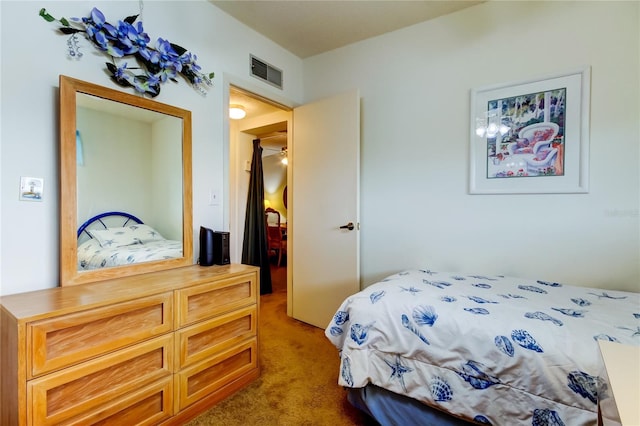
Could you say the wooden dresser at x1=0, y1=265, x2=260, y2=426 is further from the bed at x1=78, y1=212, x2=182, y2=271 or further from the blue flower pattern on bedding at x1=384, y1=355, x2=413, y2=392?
the blue flower pattern on bedding at x1=384, y1=355, x2=413, y2=392

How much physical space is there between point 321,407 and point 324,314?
1070mm

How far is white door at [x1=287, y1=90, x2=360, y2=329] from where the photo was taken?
255cm

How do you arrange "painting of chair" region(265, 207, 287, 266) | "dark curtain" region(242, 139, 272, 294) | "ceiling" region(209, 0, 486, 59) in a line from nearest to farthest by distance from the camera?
"ceiling" region(209, 0, 486, 59) → "dark curtain" region(242, 139, 272, 294) → "painting of chair" region(265, 207, 287, 266)

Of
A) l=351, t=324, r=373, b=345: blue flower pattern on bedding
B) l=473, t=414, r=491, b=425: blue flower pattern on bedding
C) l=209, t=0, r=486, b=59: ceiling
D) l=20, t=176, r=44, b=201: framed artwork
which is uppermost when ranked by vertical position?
l=209, t=0, r=486, b=59: ceiling

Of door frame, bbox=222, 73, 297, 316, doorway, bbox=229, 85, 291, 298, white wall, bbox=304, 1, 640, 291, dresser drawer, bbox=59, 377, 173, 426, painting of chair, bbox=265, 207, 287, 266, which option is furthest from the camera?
painting of chair, bbox=265, 207, 287, 266

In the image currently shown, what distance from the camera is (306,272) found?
2.86 metres

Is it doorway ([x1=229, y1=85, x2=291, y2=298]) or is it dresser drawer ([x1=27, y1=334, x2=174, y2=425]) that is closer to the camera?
dresser drawer ([x1=27, y1=334, x2=174, y2=425])

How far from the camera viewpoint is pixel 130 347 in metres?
1.31

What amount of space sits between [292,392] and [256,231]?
2.39 metres

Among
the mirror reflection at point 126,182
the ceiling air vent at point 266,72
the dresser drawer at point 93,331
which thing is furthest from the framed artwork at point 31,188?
the ceiling air vent at point 266,72

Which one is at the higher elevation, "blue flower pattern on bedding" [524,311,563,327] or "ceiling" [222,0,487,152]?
"ceiling" [222,0,487,152]

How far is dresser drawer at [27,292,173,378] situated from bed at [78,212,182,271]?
1.43 ft

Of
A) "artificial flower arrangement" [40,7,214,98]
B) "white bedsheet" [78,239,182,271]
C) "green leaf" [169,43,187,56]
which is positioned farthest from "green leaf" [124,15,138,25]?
"white bedsheet" [78,239,182,271]

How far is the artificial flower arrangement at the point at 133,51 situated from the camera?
151 cm
